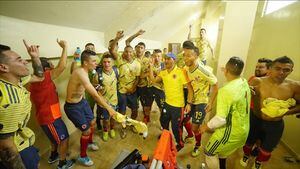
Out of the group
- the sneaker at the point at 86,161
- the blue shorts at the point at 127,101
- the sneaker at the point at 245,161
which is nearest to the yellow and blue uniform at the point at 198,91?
the sneaker at the point at 245,161

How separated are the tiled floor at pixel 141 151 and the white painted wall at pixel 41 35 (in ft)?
4.77

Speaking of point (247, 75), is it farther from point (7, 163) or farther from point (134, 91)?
point (7, 163)

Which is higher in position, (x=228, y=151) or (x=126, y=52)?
(x=126, y=52)

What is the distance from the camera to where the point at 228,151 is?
1.62 metres

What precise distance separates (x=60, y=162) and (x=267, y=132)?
2533mm

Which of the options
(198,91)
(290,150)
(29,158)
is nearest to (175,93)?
(198,91)

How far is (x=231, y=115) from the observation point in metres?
1.51

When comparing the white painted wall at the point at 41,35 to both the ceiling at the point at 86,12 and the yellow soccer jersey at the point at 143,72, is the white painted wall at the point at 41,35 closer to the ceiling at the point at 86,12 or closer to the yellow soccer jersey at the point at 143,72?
the ceiling at the point at 86,12

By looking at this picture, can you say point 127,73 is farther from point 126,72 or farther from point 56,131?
point 56,131

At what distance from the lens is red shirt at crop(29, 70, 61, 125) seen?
176 cm

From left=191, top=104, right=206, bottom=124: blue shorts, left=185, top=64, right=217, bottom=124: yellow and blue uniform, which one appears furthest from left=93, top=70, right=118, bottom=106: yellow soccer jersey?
left=191, top=104, right=206, bottom=124: blue shorts

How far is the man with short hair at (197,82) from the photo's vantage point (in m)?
1.97

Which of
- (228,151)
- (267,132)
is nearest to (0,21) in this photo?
(228,151)

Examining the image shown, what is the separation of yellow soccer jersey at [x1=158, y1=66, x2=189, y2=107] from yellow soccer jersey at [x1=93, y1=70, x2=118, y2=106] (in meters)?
0.85
